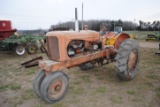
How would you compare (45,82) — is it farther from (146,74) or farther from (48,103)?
(146,74)

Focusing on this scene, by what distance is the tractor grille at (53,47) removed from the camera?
3.61m

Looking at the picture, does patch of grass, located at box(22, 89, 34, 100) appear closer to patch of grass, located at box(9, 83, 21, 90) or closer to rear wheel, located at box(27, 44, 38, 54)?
patch of grass, located at box(9, 83, 21, 90)

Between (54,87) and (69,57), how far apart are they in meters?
0.74

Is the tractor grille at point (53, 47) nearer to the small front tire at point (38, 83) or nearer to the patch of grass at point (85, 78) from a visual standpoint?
the small front tire at point (38, 83)

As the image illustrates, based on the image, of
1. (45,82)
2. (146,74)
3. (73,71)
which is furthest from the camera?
(73,71)

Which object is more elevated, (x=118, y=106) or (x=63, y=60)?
(x=63, y=60)

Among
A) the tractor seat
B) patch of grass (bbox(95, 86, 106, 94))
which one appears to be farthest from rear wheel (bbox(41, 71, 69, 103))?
the tractor seat

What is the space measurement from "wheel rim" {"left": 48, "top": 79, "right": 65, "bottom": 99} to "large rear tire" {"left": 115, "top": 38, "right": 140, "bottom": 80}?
4.63 feet

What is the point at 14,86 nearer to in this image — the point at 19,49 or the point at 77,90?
the point at 77,90

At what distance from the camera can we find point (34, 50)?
10055mm

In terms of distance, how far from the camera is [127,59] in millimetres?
4195

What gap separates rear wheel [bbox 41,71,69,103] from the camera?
130 inches

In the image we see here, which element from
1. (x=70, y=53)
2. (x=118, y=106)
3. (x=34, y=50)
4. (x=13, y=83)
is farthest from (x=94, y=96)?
Answer: (x=34, y=50)

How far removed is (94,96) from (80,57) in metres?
0.93
